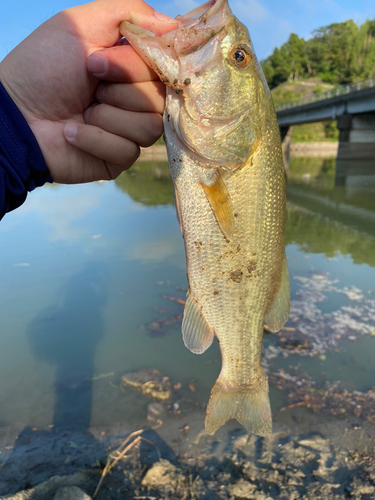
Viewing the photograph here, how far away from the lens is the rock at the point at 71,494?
2.86m

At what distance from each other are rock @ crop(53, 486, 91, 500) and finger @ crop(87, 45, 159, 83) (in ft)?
10.5

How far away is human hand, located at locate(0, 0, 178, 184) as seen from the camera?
6.47 feet

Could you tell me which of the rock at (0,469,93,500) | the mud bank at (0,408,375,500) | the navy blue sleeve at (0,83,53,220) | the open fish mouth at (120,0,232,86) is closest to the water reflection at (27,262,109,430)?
the mud bank at (0,408,375,500)

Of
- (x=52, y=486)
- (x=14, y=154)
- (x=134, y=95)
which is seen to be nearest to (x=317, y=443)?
(x=52, y=486)

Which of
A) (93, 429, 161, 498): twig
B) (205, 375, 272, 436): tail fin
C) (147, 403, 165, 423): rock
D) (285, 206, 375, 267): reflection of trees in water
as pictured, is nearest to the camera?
(205, 375, 272, 436): tail fin

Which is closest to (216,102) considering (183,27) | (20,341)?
(183,27)

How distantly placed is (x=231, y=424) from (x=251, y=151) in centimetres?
302

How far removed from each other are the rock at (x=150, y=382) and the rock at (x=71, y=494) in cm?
137

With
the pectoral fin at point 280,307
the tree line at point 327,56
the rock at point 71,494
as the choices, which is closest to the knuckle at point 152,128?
the pectoral fin at point 280,307

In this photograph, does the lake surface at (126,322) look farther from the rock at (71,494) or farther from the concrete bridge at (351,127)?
the concrete bridge at (351,127)

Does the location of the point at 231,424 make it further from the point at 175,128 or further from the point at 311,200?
the point at 311,200

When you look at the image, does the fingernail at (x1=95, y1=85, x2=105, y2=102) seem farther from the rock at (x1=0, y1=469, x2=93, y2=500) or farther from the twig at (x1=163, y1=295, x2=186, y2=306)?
the twig at (x1=163, y1=295, x2=186, y2=306)

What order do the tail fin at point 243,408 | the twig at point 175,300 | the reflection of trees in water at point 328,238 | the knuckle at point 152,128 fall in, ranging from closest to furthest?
1. the knuckle at point 152,128
2. the tail fin at point 243,408
3. the twig at point 175,300
4. the reflection of trees in water at point 328,238

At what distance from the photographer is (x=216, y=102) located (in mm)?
1983
